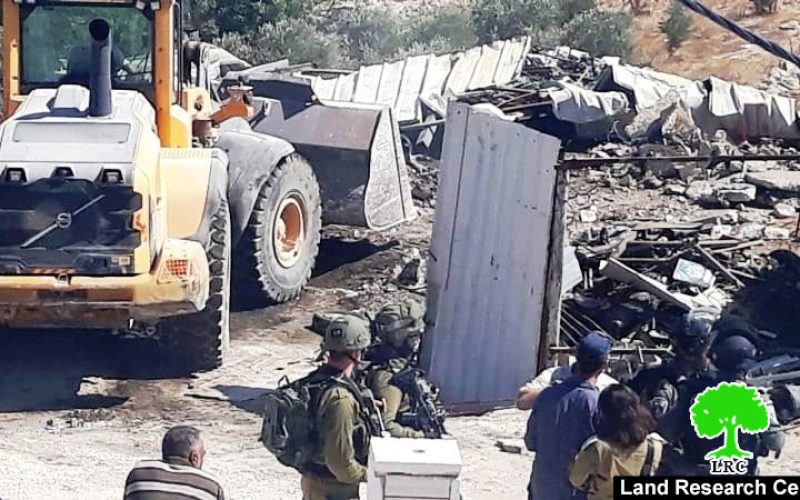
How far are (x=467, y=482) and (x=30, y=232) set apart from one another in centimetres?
311

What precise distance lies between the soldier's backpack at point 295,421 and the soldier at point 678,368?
1.44 meters

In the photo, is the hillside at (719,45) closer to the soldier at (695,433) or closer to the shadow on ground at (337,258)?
the shadow on ground at (337,258)

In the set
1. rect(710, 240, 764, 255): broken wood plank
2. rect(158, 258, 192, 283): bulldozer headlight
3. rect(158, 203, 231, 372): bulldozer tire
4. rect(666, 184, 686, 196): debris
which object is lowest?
rect(158, 203, 231, 372): bulldozer tire

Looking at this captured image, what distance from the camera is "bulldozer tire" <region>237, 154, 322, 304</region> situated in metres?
11.8

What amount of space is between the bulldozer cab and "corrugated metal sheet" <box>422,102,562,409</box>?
6.69ft

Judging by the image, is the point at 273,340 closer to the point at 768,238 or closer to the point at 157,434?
the point at 157,434

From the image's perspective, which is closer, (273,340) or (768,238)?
(273,340)

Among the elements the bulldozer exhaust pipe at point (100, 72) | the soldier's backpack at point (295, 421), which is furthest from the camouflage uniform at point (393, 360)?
the bulldozer exhaust pipe at point (100, 72)

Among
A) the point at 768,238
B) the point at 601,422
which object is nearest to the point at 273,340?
the point at 768,238

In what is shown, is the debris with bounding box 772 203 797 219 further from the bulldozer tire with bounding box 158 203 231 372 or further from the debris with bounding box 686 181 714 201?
the bulldozer tire with bounding box 158 203 231 372

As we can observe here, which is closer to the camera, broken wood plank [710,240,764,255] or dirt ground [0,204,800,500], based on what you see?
dirt ground [0,204,800,500]

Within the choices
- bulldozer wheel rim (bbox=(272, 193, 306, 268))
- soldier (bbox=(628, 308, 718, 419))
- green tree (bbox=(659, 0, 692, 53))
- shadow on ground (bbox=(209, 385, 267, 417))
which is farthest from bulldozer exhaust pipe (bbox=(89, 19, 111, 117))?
green tree (bbox=(659, 0, 692, 53))

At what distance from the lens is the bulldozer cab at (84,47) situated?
1036 cm

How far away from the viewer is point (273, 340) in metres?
11.4
